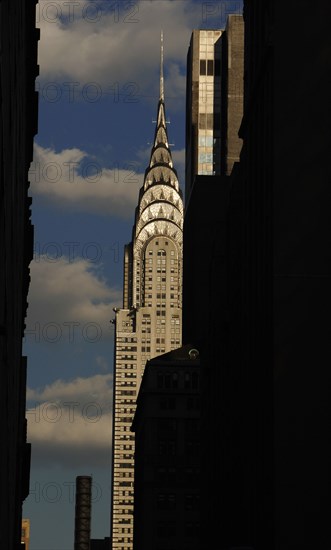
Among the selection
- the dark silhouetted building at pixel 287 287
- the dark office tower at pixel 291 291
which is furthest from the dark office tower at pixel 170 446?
the dark office tower at pixel 291 291

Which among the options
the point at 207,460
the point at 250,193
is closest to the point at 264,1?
the point at 250,193

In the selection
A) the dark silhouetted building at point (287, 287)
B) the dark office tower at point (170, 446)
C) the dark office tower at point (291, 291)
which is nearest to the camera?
the dark office tower at point (291, 291)

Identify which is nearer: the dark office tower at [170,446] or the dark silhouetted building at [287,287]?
the dark silhouetted building at [287,287]

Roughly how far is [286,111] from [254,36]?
55.4 feet

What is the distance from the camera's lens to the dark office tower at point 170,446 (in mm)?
163125

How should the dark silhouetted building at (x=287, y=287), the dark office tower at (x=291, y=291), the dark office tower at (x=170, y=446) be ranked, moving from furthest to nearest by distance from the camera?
the dark office tower at (x=170, y=446)
the dark silhouetted building at (x=287, y=287)
the dark office tower at (x=291, y=291)

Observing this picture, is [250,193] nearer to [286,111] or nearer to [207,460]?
[286,111]

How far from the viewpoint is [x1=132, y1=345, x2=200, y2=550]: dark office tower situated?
6422 inches

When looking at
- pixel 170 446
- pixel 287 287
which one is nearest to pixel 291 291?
pixel 287 287

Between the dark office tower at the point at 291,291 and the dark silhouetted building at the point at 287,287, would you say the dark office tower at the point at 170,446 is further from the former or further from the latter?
the dark office tower at the point at 291,291

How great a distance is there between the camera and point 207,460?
124750 mm

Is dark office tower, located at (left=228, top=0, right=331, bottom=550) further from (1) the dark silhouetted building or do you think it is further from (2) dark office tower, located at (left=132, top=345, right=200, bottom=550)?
(2) dark office tower, located at (left=132, top=345, right=200, bottom=550)

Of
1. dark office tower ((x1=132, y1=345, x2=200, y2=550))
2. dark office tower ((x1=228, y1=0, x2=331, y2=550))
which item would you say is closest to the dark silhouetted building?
dark office tower ((x1=228, y1=0, x2=331, y2=550))

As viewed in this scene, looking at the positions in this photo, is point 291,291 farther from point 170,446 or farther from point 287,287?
A: point 170,446
